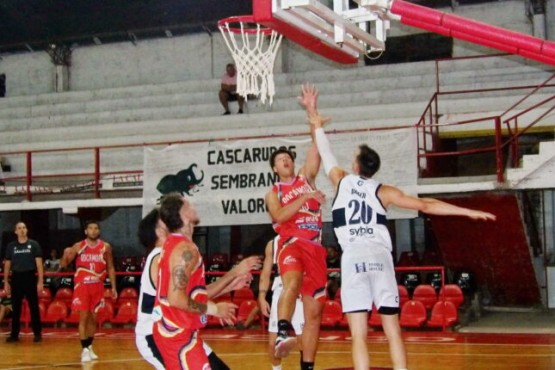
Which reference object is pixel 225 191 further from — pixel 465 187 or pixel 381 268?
pixel 381 268

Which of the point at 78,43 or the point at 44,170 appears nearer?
the point at 44,170

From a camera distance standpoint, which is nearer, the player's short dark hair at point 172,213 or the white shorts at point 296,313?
the player's short dark hair at point 172,213

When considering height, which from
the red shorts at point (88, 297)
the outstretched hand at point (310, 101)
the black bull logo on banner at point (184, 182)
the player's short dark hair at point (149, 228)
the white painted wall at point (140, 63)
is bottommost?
the red shorts at point (88, 297)

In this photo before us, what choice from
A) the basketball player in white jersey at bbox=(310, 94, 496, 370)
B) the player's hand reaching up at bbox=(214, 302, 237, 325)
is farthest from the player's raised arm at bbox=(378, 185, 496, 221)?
the player's hand reaching up at bbox=(214, 302, 237, 325)

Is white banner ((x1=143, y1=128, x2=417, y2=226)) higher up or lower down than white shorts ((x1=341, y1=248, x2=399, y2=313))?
higher up

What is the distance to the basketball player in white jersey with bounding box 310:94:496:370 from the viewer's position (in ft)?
23.4

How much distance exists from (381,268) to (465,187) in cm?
768

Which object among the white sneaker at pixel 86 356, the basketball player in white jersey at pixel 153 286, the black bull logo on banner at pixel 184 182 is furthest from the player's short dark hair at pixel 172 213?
the black bull logo on banner at pixel 184 182

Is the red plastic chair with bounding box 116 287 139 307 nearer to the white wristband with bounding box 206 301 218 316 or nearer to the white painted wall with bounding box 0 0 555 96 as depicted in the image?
the white painted wall with bounding box 0 0 555 96

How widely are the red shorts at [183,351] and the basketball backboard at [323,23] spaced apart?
13.7 feet

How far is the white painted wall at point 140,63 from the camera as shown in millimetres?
22703

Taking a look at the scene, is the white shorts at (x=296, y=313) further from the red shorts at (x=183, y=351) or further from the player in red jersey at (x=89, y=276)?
the player in red jersey at (x=89, y=276)

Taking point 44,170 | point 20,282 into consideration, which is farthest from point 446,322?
point 44,170

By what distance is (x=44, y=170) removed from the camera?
70.1 feet
